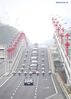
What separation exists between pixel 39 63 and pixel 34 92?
30.3m

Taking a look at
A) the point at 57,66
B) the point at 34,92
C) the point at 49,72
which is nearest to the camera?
the point at 34,92

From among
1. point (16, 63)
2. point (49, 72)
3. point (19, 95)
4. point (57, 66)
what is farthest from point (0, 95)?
point (16, 63)

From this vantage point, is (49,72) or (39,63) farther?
(39,63)

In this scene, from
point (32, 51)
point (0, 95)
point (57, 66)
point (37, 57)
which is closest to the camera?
point (0, 95)

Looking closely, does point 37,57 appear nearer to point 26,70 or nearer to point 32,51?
point 32,51

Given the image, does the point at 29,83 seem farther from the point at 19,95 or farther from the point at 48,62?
the point at 48,62

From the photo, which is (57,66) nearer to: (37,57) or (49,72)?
(49,72)

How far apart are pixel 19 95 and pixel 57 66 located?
26160 millimetres

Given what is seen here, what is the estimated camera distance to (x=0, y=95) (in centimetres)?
2669

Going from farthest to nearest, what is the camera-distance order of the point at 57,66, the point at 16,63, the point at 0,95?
1. the point at 16,63
2. the point at 57,66
3. the point at 0,95

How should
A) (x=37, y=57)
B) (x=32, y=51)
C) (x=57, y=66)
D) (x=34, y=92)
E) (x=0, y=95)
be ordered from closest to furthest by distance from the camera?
(x=0, y=95) < (x=34, y=92) < (x=57, y=66) < (x=37, y=57) < (x=32, y=51)

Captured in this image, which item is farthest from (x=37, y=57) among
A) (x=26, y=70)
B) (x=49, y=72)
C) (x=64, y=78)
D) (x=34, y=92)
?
(x=34, y=92)

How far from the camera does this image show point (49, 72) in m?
49.0

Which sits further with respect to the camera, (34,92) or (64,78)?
(64,78)
